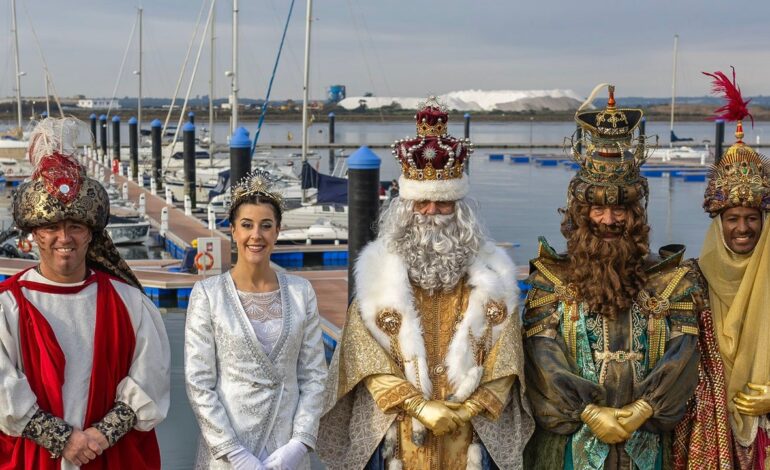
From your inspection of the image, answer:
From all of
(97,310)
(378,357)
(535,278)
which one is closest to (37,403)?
(97,310)

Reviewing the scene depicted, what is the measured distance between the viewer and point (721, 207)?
421 cm

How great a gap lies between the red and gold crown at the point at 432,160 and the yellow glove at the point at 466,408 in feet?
2.63

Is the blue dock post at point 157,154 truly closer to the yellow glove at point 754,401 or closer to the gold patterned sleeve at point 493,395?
the gold patterned sleeve at point 493,395

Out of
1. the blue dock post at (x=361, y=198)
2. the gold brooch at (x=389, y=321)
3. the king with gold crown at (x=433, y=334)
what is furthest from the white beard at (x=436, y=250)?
the blue dock post at (x=361, y=198)

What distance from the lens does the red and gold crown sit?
164 inches

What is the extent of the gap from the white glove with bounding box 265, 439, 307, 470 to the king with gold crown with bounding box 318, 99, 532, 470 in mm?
348

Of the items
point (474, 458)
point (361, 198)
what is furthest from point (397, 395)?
point (361, 198)

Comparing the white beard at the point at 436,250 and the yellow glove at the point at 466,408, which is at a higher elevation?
the white beard at the point at 436,250

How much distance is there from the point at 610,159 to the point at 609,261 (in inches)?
15.6

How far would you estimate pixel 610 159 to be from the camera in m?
4.09

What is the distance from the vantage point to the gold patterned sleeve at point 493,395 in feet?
Answer: 13.2

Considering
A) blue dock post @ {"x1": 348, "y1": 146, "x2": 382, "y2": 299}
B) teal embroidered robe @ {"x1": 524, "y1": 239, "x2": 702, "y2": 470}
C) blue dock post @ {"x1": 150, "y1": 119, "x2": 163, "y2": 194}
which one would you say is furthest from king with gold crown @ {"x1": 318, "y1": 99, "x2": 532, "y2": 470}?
blue dock post @ {"x1": 150, "y1": 119, "x2": 163, "y2": 194}

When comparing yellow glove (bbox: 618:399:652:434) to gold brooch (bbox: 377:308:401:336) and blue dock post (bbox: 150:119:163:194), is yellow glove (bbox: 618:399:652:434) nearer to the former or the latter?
gold brooch (bbox: 377:308:401:336)

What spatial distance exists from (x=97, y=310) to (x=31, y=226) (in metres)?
0.38
